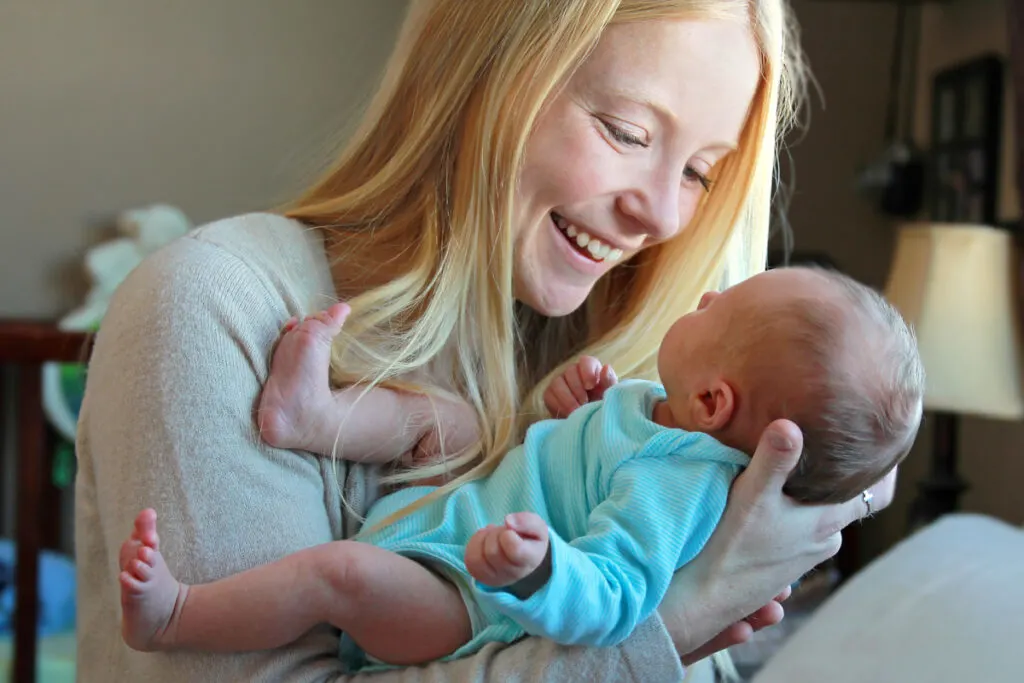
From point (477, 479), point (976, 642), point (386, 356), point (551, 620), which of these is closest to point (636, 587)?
point (551, 620)

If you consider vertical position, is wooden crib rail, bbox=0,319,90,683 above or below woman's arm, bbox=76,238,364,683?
below

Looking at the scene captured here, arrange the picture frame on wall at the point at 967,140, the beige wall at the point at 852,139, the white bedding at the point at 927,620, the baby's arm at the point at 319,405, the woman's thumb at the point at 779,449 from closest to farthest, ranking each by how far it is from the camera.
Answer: the woman's thumb at the point at 779,449, the baby's arm at the point at 319,405, the white bedding at the point at 927,620, the picture frame on wall at the point at 967,140, the beige wall at the point at 852,139

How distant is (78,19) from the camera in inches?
135

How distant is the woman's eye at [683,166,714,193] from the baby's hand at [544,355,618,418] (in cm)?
25

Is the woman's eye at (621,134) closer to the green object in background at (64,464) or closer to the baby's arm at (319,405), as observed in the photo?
the baby's arm at (319,405)

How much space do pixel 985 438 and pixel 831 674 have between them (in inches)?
61.6

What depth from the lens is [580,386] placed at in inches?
48.4

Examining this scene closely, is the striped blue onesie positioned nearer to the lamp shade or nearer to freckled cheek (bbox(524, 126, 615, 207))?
freckled cheek (bbox(524, 126, 615, 207))

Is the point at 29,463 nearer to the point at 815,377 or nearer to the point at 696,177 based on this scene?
the point at 696,177

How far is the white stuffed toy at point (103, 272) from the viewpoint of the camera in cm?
332

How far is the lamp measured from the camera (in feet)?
8.46

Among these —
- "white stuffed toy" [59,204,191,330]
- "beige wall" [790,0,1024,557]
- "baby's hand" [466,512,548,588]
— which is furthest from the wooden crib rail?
"beige wall" [790,0,1024,557]

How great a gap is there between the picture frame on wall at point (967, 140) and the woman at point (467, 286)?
1.90 meters

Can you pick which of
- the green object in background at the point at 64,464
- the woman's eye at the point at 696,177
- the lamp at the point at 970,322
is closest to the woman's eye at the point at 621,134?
the woman's eye at the point at 696,177
